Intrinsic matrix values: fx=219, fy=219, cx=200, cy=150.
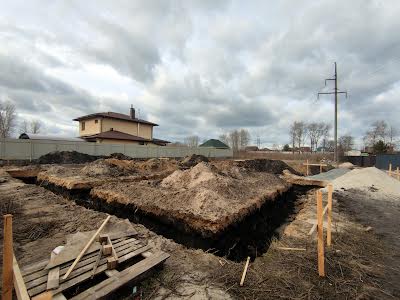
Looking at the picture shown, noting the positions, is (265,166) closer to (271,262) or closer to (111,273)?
(271,262)

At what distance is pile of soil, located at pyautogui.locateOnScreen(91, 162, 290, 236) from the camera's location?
267 inches

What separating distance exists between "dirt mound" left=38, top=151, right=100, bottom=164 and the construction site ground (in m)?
15.8

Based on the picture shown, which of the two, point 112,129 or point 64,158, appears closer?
point 64,158

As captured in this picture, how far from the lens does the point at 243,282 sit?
3346mm

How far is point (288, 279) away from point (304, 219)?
158 inches

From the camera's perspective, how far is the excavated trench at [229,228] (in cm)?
579

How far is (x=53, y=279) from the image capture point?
2.78 meters

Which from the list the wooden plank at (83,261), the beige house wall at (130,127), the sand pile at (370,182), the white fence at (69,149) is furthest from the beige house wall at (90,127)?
the wooden plank at (83,261)

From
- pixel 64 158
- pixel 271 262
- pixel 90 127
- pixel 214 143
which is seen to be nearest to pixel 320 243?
pixel 271 262

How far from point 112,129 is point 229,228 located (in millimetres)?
30676

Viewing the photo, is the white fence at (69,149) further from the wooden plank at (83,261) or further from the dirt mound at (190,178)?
the wooden plank at (83,261)

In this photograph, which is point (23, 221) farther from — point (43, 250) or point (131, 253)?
point (131, 253)

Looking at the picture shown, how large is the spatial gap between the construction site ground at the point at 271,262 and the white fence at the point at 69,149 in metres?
17.7

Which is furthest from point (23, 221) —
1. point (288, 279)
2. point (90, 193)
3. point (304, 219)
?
point (304, 219)
